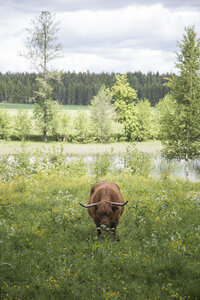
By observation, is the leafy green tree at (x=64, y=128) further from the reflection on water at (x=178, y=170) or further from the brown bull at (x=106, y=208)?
the brown bull at (x=106, y=208)

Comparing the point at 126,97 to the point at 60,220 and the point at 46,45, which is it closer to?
the point at 46,45

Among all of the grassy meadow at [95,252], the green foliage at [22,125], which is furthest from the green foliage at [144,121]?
the grassy meadow at [95,252]

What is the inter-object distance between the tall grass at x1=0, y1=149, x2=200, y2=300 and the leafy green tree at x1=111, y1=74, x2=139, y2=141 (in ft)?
151

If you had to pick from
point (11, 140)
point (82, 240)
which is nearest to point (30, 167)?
point (82, 240)

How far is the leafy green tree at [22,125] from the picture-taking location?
51312mm

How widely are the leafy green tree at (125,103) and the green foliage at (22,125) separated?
18.7 metres

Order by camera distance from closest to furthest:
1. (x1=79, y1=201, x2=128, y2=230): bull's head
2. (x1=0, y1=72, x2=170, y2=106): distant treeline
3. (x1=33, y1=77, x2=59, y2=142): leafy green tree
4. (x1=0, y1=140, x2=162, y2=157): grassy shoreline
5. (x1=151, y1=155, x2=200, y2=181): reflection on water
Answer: (x1=79, y1=201, x2=128, y2=230): bull's head, (x1=151, y1=155, x2=200, y2=181): reflection on water, (x1=0, y1=140, x2=162, y2=157): grassy shoreline, (x1=33, y1=77, x2=59, y2=142): leafy green tree, (x1=0, y1=72, x2=170, y2=106): distant treeline

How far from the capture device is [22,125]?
51.6 m

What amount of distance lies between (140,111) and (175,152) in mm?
40350

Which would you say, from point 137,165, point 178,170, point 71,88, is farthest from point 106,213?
point 71,88

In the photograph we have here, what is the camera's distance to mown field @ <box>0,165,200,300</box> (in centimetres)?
493

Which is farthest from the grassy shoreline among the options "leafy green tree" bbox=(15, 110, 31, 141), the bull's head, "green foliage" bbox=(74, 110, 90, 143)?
the bull's head

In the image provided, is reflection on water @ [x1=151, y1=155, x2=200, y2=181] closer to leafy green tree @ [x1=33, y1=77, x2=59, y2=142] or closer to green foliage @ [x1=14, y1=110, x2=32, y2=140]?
leafy green tree @ [x1=33, y1=77, x2=59, y2=142]

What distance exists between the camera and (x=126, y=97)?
55.7 metres
